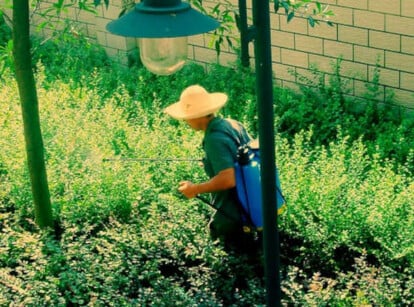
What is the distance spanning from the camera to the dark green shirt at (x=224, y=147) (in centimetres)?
580

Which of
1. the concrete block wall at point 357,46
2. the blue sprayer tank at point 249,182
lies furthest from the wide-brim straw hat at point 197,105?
the concrete block wall at point 357,46

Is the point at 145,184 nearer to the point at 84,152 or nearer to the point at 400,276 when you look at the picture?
the point at 84,152

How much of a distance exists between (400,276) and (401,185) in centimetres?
117

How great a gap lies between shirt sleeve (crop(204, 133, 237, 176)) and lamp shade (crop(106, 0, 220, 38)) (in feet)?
4.10

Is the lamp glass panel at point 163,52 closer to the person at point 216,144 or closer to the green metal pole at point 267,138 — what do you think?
the green metal pole at point 267,138

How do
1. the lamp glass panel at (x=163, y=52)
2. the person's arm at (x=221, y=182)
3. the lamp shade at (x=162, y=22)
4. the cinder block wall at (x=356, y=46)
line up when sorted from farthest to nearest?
the cinder block wall at (x=356, y=46)
the person's arm at (x=221, y=182)
the lamp glass panel at (x=163, y=52)
the lamp shade at (x=162, y=22)

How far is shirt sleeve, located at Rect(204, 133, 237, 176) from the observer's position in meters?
5.79

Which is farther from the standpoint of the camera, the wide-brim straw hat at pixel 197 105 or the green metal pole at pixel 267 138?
the wide-brim straw hat at pixel 197 105

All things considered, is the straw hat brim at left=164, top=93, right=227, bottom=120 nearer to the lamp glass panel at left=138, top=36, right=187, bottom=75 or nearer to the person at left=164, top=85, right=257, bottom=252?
the person at left=164, top=85, right=257, bottom=252

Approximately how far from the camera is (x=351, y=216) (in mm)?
6289

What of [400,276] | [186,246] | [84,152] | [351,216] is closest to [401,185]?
[351,216]

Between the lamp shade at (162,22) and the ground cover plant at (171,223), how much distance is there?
72.1 inches

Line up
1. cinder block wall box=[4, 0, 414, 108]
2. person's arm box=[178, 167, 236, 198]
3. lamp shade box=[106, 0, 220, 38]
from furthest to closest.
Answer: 1. cinder block wall box=[4, 0, 414, 108]
2. person's arm box=[178, 167, 236, 198]
3. lamp shade box=[106, 0, 220, 38]

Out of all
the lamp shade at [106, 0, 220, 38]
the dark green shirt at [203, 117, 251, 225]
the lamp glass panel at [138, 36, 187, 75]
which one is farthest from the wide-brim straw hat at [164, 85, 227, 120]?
the lamp shade at [106, 0, 220, 38]
